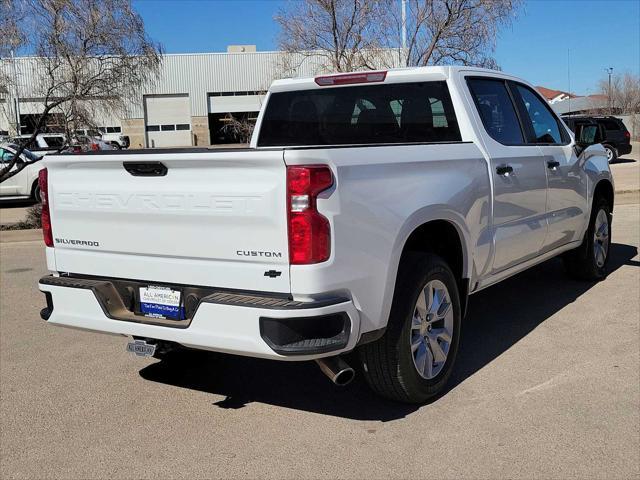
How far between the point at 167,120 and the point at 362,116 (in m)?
49.2

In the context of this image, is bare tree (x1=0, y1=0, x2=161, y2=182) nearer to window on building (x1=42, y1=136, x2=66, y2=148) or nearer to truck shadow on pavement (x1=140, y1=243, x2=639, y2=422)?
window on building (x1=42, y1=136, x2=66, y2=148)

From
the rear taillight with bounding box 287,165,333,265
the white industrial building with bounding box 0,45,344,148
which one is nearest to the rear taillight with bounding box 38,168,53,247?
the rear taillight with bounding box 287,165,333,265

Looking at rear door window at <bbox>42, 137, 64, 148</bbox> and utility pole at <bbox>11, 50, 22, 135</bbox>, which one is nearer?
utility pole at <bbox>11, 50, 22, 135</bbox>

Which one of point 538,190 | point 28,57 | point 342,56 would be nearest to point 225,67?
point 342,56

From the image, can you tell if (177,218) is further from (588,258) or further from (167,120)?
(167,120)

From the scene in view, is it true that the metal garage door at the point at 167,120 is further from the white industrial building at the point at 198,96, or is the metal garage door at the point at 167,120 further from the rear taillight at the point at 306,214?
the rear taillight at the point at 306,214

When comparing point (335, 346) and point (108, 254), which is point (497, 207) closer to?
point (335, 346)

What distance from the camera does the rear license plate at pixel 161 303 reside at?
12.0 feet

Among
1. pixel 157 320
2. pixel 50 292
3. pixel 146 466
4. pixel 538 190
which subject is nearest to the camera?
pixel 146 466

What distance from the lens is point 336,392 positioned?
4.44 m

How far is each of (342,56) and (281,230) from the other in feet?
52.4

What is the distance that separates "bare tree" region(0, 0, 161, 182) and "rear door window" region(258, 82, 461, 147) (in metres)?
9.33

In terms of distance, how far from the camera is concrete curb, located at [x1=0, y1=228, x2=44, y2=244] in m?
12.1

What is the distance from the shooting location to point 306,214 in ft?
10.6
